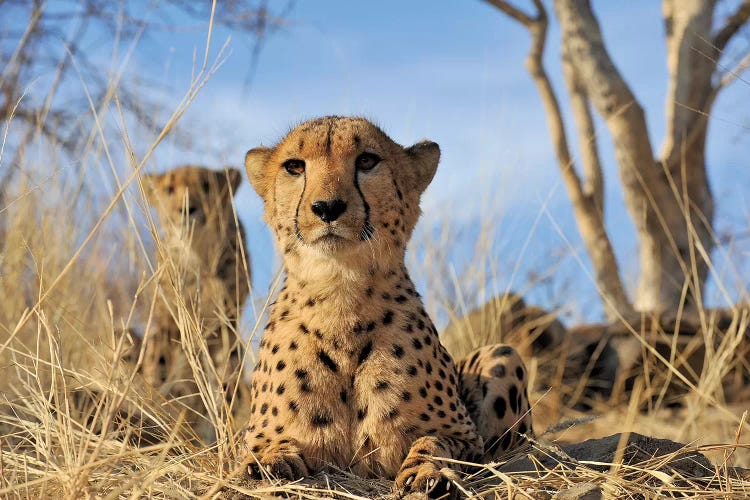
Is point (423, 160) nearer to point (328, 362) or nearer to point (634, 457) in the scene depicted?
point (328, 362)

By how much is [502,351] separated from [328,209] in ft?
3.62

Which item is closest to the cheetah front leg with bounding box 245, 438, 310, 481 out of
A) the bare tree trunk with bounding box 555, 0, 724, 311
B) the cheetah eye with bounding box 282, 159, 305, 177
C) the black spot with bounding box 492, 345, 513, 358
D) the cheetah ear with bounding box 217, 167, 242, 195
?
the cheetah eye with bounding box 282, 159, 305, 177

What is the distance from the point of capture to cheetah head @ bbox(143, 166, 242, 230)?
4.04 m

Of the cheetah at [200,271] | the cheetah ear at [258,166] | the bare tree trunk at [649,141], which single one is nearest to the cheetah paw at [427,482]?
the cheetah ear at [258,166]

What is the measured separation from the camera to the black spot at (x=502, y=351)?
288 centimetres

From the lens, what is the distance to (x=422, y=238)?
511cm

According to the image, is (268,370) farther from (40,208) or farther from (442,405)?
(40,208)

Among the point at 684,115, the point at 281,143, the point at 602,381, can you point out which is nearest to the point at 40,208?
the point at 281,143

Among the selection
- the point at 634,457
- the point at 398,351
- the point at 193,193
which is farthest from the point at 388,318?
the point at 193,193

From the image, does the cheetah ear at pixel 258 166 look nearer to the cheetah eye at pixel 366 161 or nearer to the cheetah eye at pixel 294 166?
the cheetah eye at pixel 294 166

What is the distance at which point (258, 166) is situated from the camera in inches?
97.3

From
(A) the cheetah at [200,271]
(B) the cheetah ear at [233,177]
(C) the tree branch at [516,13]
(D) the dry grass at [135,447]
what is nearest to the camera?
(D) the dry grass at [135,447]

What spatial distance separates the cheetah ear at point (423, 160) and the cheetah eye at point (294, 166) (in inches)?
14.0

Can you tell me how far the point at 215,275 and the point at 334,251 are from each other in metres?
2.01
